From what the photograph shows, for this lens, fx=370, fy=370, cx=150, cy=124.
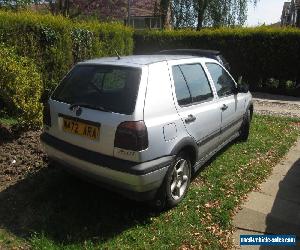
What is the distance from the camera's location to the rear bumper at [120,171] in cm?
377

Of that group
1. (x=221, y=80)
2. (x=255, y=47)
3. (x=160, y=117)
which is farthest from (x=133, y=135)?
(x=255, y=47)

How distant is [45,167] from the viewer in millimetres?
5398

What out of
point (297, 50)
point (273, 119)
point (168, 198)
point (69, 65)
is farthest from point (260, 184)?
point (297, 50)

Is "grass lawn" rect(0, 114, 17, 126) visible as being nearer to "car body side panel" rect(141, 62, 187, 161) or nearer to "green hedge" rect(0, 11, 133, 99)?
"green hedge" rect(0, 11, 133, 99)

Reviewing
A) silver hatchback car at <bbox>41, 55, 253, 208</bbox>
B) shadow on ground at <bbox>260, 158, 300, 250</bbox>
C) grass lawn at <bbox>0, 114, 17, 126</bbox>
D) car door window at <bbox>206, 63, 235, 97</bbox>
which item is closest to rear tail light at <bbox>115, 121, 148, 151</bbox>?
silver hatchback car at <bbox>41, 55, 253, 208</bbox>

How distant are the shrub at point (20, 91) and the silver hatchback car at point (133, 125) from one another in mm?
2196

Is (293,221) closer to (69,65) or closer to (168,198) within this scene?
(168,198)

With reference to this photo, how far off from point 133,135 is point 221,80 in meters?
2.63

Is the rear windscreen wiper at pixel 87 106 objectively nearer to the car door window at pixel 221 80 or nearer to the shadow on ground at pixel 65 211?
the shadow on ground at pixel 65 211

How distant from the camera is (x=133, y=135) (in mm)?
3725

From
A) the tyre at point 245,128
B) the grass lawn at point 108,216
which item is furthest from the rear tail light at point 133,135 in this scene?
the tyre at point 245,128

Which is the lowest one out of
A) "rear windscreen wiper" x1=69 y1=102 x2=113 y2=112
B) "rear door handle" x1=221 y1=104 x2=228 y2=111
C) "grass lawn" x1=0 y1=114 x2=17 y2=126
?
"grass lawn" x1=0 y1=114 x2=17 y2=126

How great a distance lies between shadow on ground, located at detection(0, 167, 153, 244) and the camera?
12.9 feet

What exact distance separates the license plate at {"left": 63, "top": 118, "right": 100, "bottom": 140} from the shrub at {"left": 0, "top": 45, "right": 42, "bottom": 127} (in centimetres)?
262
